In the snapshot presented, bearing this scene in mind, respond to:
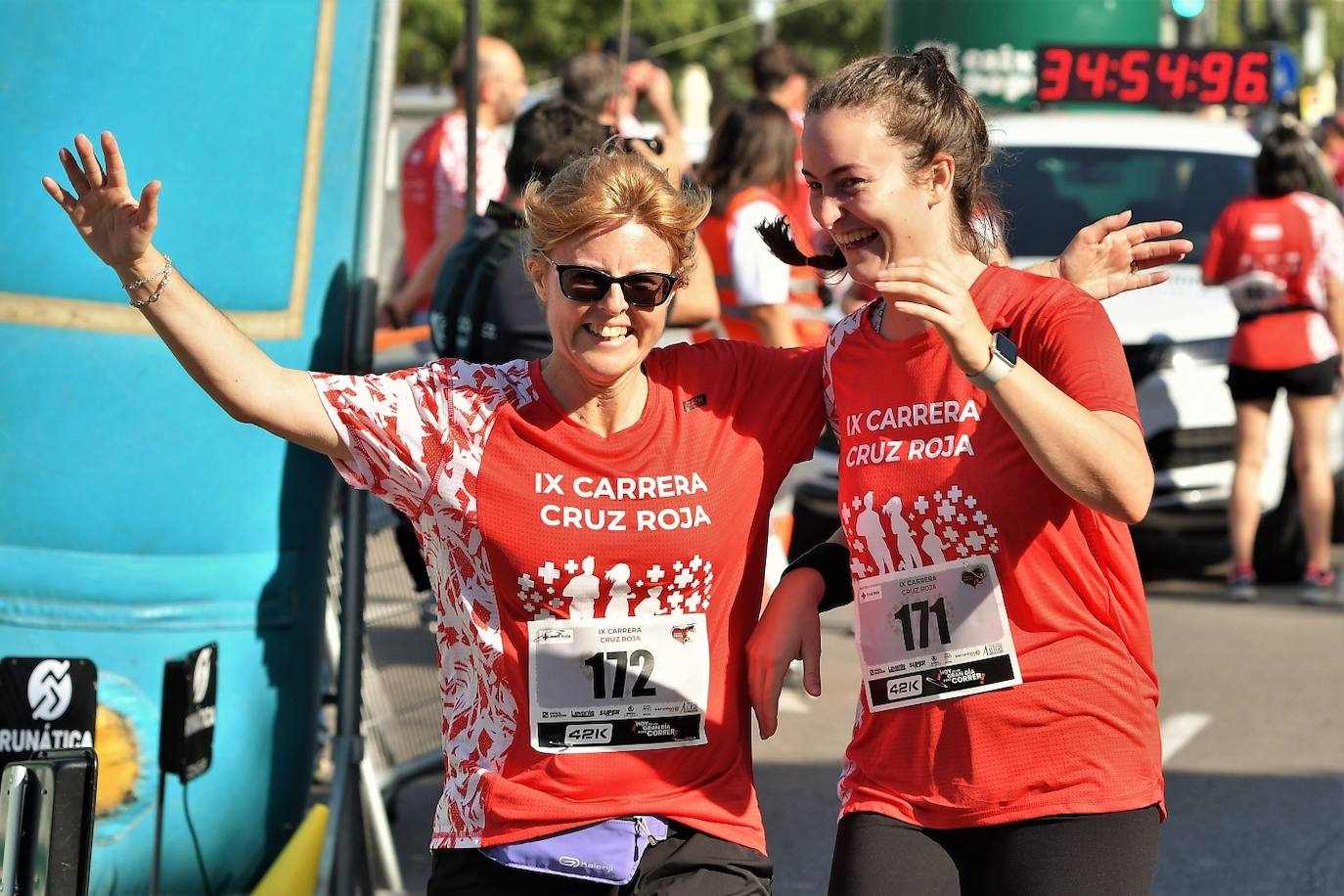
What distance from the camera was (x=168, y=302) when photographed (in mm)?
2777

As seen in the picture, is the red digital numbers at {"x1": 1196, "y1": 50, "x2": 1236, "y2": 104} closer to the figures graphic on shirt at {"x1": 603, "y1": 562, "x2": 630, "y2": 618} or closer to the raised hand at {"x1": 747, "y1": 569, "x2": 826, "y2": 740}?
the raised hand at {"x1": 747, "y1": 569, "x2": 826, "y2": 740}

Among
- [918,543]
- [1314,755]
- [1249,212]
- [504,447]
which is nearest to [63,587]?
[504,447]

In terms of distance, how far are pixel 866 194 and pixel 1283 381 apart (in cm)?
614

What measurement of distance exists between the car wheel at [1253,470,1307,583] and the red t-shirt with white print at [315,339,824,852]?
6.75 meters

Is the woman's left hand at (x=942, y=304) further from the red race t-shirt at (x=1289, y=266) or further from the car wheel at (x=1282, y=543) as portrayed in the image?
the car wheel at (x=1282, y=543)

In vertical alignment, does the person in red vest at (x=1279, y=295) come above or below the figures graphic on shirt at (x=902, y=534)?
above

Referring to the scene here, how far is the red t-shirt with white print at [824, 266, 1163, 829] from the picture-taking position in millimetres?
2717

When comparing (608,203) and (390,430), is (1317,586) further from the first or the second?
(390,430)

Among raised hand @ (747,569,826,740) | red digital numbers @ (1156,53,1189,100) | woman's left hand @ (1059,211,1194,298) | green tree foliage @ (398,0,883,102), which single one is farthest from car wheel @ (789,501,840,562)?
green tree foliage @ (398,0,883,102)

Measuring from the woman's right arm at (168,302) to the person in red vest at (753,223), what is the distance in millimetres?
3849

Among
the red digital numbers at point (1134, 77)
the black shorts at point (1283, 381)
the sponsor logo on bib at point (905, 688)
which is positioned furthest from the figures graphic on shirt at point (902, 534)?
the red digital numbers at point (1134, 77)

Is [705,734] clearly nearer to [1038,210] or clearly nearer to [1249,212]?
[1249,212]

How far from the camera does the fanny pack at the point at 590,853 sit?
282 cm

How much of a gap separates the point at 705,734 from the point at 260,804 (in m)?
2.03
